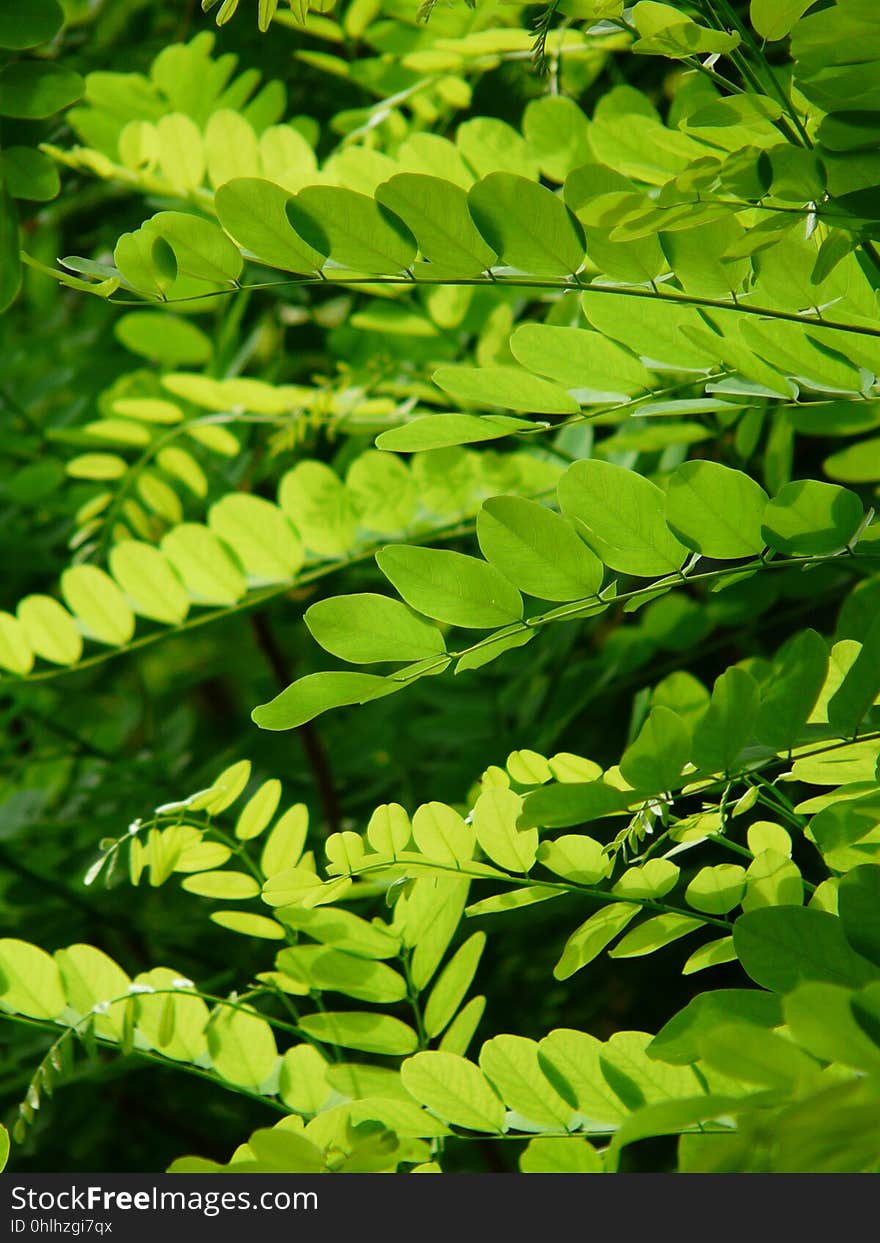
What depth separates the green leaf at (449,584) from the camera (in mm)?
548

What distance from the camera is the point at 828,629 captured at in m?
1.10

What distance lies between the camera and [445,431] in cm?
58

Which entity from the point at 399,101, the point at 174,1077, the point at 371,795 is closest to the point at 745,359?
the point at 399,101

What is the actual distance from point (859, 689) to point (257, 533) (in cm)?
52

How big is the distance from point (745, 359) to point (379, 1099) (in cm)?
40

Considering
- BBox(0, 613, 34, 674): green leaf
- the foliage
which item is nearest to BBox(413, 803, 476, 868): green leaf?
the foliage

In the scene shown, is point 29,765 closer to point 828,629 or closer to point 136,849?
point 136,849

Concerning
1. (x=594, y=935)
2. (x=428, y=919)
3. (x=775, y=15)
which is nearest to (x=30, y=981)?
(x=428, y=919)

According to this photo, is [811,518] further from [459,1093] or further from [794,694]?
[459,1093]

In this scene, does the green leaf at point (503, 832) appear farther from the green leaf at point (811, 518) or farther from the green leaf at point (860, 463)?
the green leaf at point (860, 463)

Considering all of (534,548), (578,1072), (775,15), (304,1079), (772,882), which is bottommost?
(304,1079)

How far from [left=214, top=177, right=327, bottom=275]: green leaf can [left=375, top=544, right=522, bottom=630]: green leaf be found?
141mm

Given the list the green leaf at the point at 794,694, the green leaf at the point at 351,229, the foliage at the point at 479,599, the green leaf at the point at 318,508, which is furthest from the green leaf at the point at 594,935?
the green leaf at the point at 318,508

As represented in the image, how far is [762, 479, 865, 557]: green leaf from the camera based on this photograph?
50 cm
